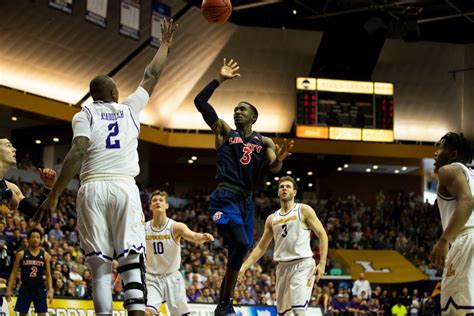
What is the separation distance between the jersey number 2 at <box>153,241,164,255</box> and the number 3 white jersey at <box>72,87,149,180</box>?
442 centimetres

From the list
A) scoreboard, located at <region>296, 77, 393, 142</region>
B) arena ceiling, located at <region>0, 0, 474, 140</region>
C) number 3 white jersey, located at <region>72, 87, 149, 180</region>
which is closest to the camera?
number 3 white jersey, located at <region>72, 87, 149, 180</region>

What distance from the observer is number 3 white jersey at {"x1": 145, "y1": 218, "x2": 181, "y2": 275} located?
41.1ft

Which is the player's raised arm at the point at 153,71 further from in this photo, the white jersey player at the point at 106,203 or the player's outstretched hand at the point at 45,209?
the player's outstretched hand at the point at 45,209

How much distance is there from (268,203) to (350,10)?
31.7 ft

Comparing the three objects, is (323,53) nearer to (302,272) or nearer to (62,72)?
(62,72)

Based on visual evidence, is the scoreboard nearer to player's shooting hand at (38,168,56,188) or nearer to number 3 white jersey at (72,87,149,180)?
player's shooting hand at (38,168,56,188)

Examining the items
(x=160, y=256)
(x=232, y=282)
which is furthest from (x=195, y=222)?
(x=232, y=282)

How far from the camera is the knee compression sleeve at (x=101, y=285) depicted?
7824 mm

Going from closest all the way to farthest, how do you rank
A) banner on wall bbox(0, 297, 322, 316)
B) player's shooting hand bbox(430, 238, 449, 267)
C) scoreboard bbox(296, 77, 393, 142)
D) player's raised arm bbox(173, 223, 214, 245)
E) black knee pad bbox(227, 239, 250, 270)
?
player's shooting hand bbox(430, 238, 449, 267)
black knee pad bbox(227, 239, 250, 270)
player's raised arm bbox(173, 223, 214, 245)
banner on wall bbox(0, 297, 322, 316)
scoreboard bbox(296, 77, 393, 142)

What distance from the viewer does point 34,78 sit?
103 ft

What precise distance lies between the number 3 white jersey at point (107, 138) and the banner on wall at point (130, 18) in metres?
23.1

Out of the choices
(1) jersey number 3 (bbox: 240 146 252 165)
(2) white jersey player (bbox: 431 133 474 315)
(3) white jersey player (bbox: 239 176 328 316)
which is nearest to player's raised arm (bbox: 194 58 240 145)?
(1) jersey number 3 (bbox: 240 146 252 165)

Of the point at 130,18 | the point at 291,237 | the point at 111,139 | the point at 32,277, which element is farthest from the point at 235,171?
the point at 130,18

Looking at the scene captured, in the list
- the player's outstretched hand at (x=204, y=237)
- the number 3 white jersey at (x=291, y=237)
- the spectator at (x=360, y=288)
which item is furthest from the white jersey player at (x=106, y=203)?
the spectator at (x=360, y=288)
